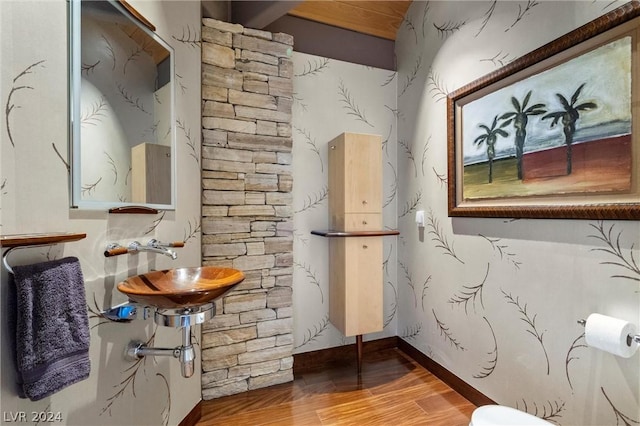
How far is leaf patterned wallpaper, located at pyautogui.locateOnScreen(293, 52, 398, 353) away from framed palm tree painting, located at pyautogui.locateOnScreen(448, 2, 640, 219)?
91cm

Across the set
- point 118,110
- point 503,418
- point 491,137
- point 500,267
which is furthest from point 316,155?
point 503,418

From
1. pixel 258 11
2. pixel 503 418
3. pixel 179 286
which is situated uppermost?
pixel 258 11

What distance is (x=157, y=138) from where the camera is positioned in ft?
4.33

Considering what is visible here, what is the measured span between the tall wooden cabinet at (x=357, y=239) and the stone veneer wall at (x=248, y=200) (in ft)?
1.20

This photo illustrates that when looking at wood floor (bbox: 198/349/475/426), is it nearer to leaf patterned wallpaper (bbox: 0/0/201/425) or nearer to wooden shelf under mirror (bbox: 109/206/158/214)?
leaf patterned wallpaper (bbox: 0/0/201/425)

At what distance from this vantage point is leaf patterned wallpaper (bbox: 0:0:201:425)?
73 cm

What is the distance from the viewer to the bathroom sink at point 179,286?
35.4 inches

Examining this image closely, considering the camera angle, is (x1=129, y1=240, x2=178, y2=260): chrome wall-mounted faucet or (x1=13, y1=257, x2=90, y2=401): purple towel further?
(x1=129, y1=240, x2=178, y2=260): chrome wall-mounted faucet

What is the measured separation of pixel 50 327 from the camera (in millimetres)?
724

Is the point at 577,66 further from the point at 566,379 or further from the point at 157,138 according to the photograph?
the point at 157,138

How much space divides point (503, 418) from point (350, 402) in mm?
861

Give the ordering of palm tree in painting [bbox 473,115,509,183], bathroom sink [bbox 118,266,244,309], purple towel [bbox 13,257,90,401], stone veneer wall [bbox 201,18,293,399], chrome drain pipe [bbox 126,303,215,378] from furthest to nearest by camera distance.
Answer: stone veneer wall [bbox 201,18,293,399], palm tree in painting [bbox 473,115,509,183], chrome drain pipe [bbox 126,303,215,378], bathroom sink [bbox 118,266,244,309], purple towel [bbox 13,257,90,401]

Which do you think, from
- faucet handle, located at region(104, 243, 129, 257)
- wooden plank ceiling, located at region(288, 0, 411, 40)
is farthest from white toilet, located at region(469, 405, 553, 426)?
wooden plank ceiling, located at region(288, 0, 411, 40)

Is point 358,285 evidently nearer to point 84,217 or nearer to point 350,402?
point 350,402
